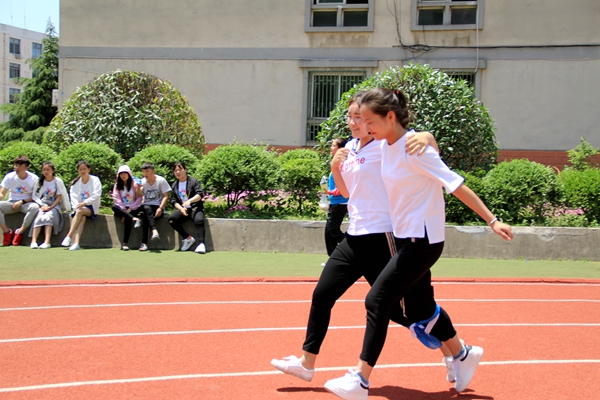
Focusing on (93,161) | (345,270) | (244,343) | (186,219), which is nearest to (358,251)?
(345,270)

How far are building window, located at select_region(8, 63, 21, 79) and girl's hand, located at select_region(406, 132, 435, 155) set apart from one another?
80025 mm

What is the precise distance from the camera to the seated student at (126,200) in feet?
37.6

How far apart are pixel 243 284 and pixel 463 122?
20.3 ft

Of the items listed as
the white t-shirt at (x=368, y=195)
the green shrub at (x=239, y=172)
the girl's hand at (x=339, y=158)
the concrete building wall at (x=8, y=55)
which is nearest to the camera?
the white t-shirt at (x=368, y=195)

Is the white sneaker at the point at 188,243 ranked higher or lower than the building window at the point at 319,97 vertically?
lower

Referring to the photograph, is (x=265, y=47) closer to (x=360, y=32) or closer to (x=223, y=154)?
(x=360, y=32)

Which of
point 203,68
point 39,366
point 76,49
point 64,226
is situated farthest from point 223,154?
point 76,49

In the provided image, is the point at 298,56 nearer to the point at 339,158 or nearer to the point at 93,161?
the point at 93,161

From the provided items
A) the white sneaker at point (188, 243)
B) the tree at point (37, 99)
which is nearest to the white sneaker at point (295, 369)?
the white sneaker at point (188, 243)

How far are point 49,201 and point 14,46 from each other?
72.7 meters

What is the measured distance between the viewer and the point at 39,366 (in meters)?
4.99

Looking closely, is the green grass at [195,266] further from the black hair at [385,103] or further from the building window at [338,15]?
the building window at [338,15]

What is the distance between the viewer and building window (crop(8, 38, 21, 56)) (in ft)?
246

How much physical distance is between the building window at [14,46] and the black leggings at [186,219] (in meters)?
73.3
